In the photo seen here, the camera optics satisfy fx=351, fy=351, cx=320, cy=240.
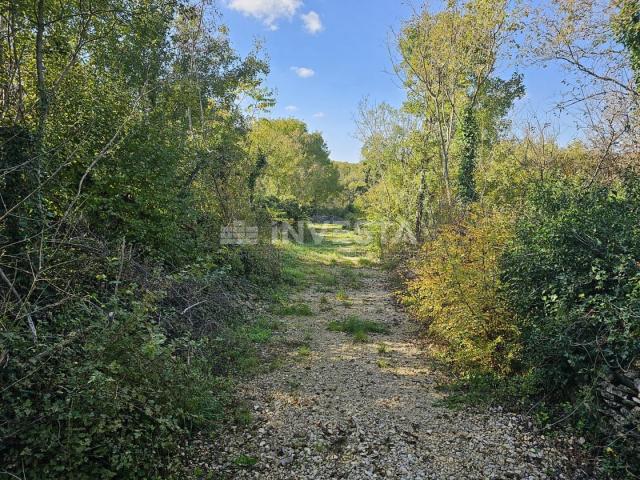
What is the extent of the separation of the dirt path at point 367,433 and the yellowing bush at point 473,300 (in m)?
0.76

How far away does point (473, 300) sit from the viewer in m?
5.37

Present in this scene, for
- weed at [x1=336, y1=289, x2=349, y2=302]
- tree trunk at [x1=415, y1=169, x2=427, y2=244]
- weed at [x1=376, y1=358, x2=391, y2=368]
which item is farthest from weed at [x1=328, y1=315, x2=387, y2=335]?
tree trunk at [x1=415, y1=169, x2=427, y2=244]

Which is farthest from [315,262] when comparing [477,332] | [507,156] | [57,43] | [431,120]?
[57,43]

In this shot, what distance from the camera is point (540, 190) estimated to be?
18.6 feet

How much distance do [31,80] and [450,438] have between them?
731cm

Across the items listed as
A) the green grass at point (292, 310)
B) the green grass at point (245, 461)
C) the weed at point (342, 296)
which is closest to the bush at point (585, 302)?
the green grass at point (245, 461)

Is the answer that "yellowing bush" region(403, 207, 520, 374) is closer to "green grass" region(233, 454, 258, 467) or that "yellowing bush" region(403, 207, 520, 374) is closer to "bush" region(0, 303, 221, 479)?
"green grass" region(233, 454, 258, 467)

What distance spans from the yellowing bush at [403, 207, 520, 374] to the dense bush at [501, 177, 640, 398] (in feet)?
0.85

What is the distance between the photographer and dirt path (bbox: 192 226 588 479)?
3.37 metres

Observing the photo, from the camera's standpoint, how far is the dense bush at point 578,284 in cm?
361

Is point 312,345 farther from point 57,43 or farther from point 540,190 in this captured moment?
point 57,43

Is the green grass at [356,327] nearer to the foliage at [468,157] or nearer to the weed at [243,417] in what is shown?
the weed at [243,417]

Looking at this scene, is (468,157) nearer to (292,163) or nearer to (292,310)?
(292,310)

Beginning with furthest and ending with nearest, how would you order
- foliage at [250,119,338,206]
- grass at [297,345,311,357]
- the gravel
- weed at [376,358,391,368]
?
foliage at [250,119,338,206] → grass at [297,345,311,357] → weed at [376,358,391,368] → the gravel
